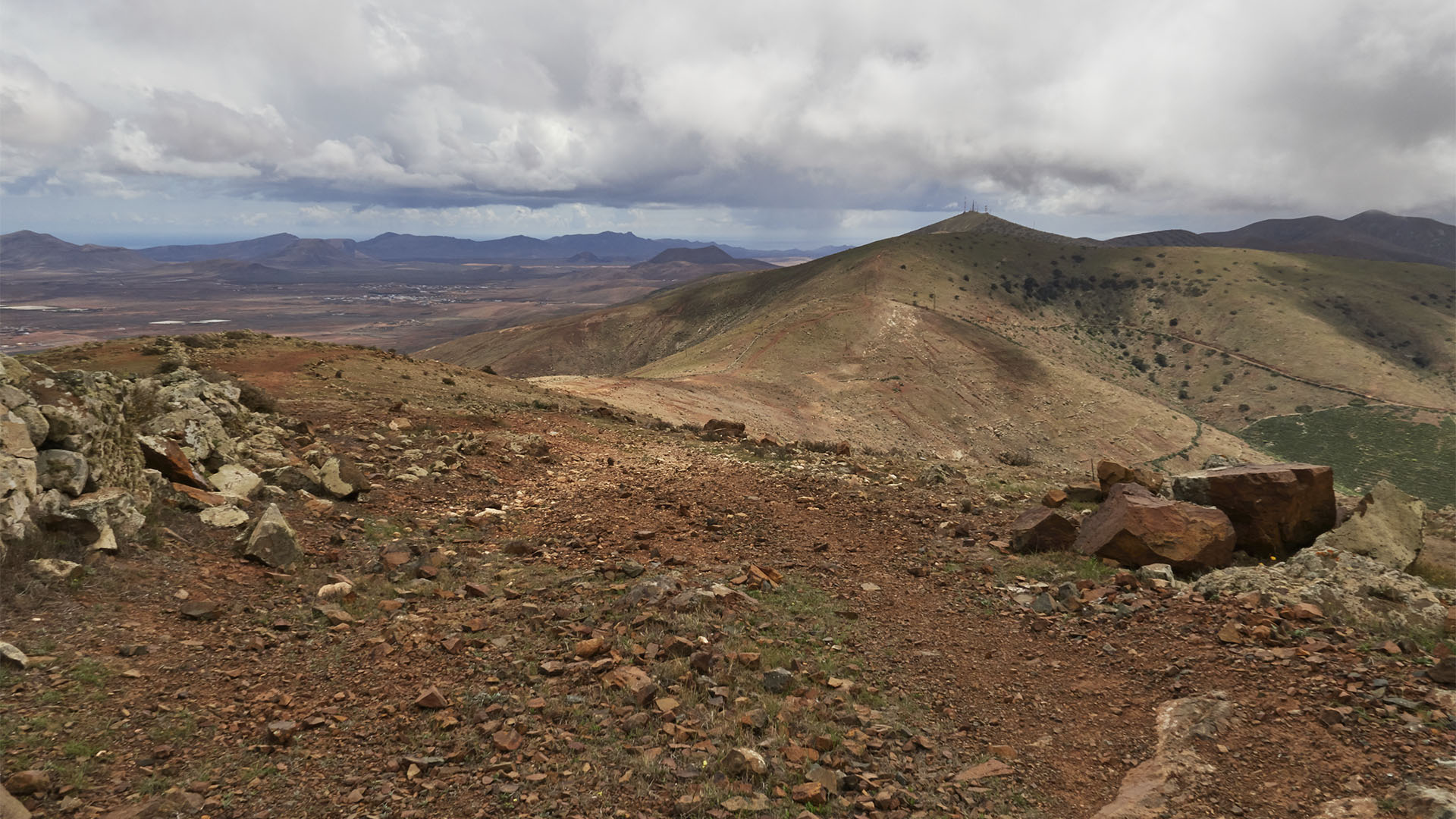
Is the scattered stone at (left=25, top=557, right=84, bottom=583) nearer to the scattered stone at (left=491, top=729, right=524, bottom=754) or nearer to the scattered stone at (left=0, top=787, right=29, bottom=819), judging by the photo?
the scattered stone at (left=0, top=787, right=29, bottom=819)

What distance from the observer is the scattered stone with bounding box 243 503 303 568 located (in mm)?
10648

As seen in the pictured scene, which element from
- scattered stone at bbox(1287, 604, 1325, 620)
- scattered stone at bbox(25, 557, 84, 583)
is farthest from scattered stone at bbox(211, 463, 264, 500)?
scattered stone at bbox(1287, 604, 1325, 620)

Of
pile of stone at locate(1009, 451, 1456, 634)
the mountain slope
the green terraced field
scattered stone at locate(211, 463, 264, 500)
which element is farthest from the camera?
the green terraced field

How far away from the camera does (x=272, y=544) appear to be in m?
10.8

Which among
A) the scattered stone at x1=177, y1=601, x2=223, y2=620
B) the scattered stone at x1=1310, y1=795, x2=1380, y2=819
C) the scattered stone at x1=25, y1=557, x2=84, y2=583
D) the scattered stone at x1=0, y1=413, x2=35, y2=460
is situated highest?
the scattered stone at x1=0, y1=413, x2=35, y2=460

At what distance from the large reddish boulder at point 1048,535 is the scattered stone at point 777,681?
7175mm

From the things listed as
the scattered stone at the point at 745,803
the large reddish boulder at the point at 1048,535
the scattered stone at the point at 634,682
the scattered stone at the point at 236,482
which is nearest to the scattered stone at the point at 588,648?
the scattered stone at the point at 634,682

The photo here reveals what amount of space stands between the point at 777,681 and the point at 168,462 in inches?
460

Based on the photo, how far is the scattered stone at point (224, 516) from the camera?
37.1 ft

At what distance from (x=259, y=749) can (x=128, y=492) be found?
6397 mm

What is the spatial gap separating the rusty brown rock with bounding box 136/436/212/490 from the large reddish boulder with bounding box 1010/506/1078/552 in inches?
614

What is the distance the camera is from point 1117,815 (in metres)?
6.20

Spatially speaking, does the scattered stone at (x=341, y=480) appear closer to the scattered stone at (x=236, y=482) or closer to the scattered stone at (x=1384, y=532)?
the scattered stone at (x=236, y=482)

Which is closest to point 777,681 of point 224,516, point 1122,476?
point 224,516
